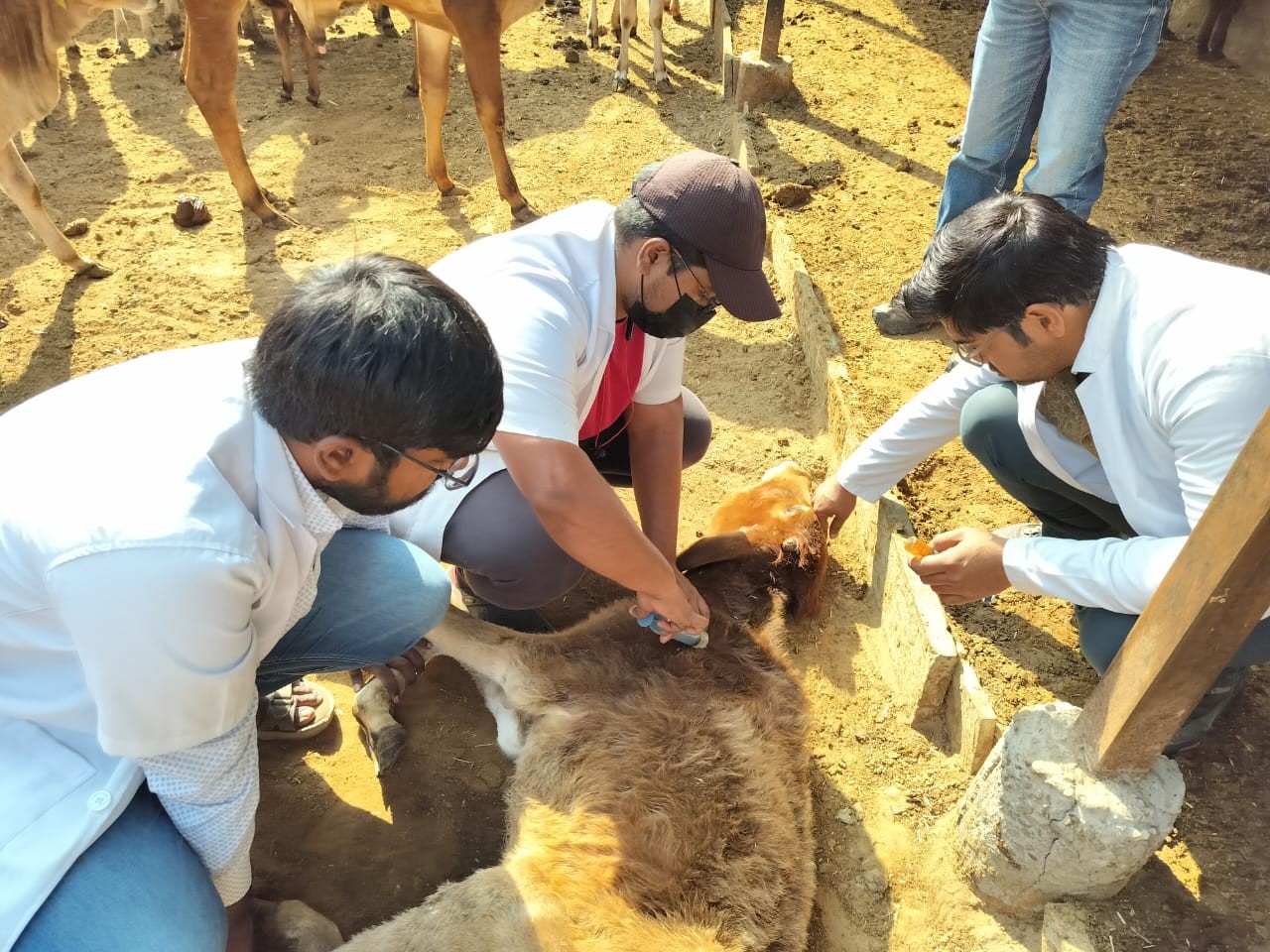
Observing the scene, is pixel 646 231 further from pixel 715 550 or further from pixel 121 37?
pixel 121 37

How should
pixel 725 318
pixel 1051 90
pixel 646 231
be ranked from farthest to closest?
pixel 725 318 < pixel 1051 90 < pixel 646 231

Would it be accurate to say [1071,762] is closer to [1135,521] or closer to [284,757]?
[1135,521]

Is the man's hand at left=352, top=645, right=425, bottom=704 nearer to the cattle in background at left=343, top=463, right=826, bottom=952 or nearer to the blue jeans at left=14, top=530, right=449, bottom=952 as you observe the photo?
the cattle in background at left=343, top=463, right=826, bottom=952

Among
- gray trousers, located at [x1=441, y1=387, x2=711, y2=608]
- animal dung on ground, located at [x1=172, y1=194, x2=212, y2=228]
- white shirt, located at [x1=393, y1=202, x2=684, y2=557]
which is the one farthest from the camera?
animal dung on ground, located at [x1=172, y1=194, x2=212, y2=228]

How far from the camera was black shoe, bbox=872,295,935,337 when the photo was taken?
4.54 m

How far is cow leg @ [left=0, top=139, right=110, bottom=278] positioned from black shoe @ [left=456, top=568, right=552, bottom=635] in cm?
333

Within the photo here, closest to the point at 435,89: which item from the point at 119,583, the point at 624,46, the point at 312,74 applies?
the point at 312,74

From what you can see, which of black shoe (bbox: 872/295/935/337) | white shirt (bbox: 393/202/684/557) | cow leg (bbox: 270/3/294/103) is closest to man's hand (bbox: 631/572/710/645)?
white shirt (bbox: 393/202/684/557)

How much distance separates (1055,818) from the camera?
221cm

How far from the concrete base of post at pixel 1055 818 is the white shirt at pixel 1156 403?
1.31 ft

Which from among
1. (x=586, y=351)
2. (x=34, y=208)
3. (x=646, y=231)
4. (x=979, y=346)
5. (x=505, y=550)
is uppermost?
(x=646, y=231)

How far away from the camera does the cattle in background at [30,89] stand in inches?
191

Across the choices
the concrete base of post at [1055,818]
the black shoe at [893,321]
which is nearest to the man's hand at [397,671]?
the concrete base of post at [1055,818]

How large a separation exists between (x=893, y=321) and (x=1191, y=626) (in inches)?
117
